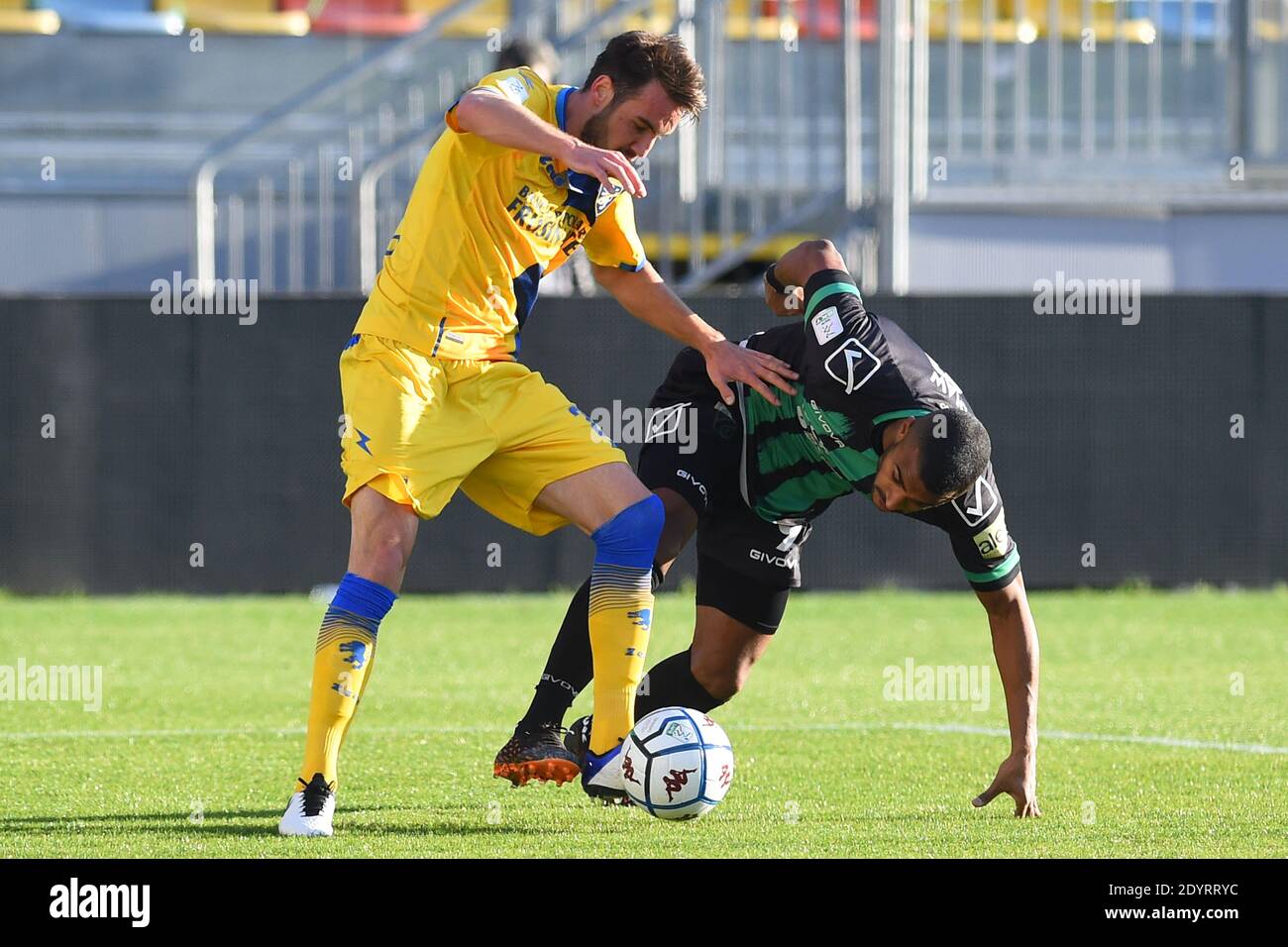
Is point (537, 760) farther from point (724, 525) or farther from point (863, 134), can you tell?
point (863, 134)

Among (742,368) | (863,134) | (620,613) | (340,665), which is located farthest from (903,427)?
(863,134)

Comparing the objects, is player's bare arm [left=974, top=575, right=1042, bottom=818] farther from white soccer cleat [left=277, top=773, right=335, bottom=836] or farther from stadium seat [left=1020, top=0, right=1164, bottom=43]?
stadium seat [left=1020, top=0, right=1164, bottom=43]

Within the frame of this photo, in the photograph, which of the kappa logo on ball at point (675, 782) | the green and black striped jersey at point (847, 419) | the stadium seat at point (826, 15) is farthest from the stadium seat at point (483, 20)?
the kappa logo on ball at point (675, 782)

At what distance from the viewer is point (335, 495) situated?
38.0ft

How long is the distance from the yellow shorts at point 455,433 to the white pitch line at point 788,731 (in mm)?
1848

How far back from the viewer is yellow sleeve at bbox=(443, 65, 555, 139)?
16.1 feet

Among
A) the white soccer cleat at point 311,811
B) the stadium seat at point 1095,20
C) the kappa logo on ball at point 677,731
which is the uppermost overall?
the stadium seat at point 1095,20

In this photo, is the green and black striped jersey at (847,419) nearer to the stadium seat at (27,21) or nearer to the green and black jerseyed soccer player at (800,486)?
the green and black jerseyed soccer player at (800,486)

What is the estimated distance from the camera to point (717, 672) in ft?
19.4

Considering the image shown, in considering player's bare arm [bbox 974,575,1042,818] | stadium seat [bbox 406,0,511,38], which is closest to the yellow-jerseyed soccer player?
player's bare arm [bbox 974,575,1042,818]

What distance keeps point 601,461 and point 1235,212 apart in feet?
31.6

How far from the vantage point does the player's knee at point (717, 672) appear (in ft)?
19.4

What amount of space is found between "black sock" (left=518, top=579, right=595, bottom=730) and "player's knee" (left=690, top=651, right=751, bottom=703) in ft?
1.48

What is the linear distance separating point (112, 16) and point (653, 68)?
11.9 metres
